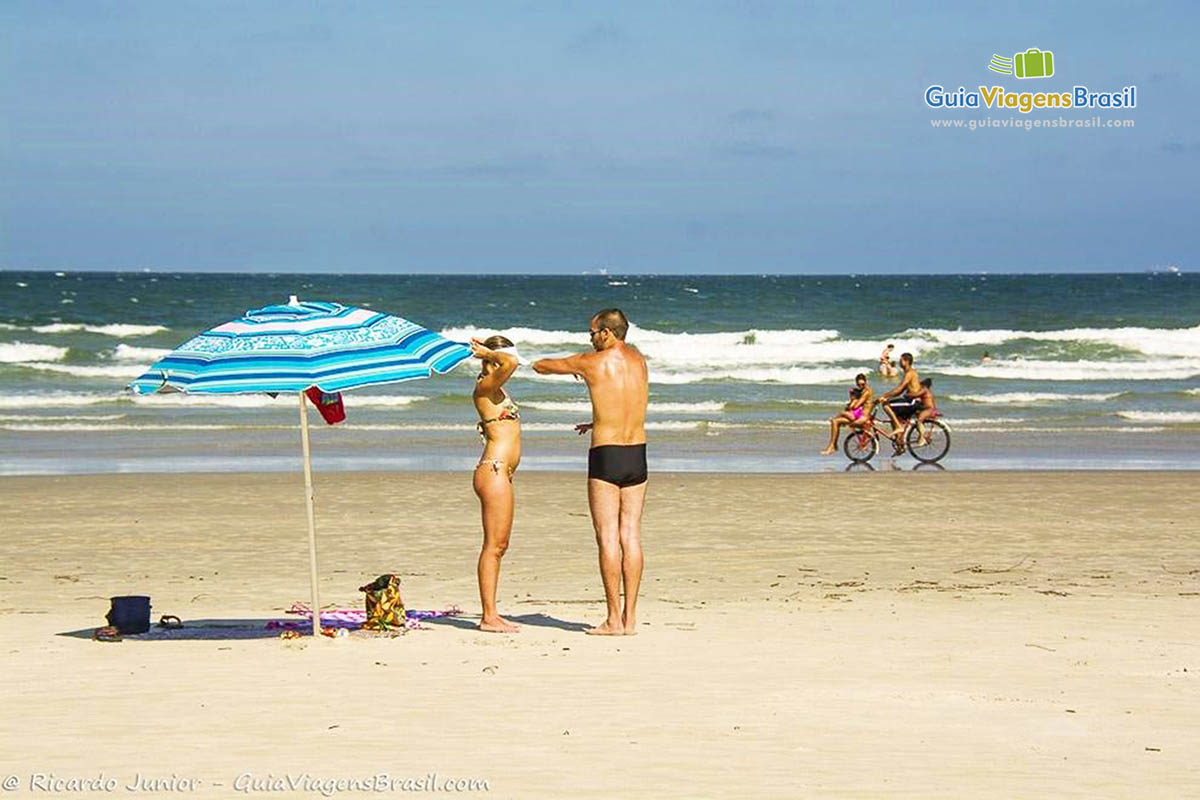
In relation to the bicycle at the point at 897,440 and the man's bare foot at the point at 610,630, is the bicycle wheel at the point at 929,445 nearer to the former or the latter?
the bicycle at the point at 897,440

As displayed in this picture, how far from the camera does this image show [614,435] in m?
8.27

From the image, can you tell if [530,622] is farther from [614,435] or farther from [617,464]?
[614,435]

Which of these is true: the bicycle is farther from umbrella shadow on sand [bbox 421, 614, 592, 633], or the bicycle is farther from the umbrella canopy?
the umbrella canopy

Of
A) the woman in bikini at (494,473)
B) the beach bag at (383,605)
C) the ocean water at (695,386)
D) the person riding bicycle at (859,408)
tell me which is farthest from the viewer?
the ocean water at (695,386)

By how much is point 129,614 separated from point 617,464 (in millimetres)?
2836

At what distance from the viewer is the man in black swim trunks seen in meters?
8.26

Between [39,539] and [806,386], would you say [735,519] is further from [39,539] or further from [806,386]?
[806,386]

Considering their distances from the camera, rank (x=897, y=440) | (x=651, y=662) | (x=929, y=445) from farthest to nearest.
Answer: (x=929, y=445) < (x=897, y=440) < (x=651, y=662)

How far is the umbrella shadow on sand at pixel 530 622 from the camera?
896 centimetres

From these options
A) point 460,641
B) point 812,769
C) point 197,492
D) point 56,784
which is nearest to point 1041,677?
point 812,769

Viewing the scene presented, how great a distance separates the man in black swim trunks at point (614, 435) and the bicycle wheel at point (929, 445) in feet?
40.7

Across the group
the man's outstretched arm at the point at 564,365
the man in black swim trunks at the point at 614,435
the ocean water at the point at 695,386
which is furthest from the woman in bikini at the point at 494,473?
the ocean water at the point at 695,386

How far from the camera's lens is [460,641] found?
27.8ft

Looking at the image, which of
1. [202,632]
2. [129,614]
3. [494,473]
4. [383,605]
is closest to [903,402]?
[494,473]
